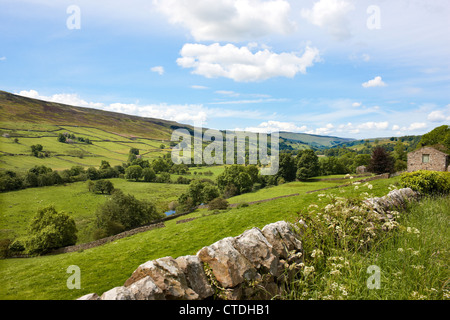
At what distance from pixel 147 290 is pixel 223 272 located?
4.25 ft

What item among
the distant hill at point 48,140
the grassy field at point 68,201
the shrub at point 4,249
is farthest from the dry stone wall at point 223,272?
the distant hill at point 48,140

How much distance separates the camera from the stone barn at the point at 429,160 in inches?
1358

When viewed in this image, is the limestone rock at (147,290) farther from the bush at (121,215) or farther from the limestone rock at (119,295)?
the bush at (121,215)

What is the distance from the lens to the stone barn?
34.5 metres

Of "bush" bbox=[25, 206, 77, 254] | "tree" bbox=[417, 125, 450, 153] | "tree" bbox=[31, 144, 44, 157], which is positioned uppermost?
"tree" bbox=[417, 125, 450, 153]

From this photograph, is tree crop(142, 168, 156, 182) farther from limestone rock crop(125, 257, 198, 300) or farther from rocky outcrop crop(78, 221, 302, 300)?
limestone rock crop(125, 257, 198, 300)

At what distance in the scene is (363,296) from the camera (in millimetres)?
3324

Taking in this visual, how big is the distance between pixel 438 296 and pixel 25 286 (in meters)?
18.2

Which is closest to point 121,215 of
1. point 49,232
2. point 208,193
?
point 49,232

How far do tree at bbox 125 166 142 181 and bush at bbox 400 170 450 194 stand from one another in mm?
87490

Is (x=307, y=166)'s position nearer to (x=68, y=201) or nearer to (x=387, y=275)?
(x=387, y=275)

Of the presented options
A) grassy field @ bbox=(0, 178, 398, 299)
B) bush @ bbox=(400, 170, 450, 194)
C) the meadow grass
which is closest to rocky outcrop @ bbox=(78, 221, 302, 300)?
the meadow grass
